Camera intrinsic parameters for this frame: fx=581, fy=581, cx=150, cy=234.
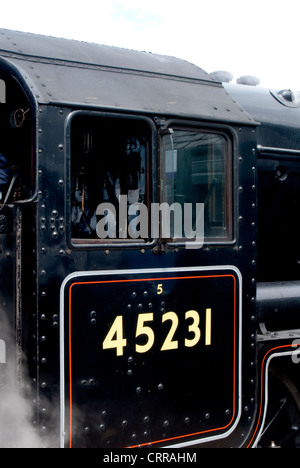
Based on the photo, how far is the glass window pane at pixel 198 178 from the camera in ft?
10.1

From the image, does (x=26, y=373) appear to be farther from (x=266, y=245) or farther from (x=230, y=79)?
(x=230, y=79)

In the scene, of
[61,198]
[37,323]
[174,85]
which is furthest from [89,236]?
[174,85]

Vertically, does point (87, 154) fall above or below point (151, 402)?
above

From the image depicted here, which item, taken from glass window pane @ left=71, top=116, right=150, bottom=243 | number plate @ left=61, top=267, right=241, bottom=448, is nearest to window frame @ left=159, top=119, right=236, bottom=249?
number plate @ left=61, top=267, right=241, bottom=448

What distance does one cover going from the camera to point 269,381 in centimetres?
376

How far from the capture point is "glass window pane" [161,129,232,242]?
10.1 feet

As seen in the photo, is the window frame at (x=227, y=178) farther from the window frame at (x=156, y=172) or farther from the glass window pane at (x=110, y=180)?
the glass window pane at (x=110, y=180)

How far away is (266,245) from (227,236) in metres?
0.79

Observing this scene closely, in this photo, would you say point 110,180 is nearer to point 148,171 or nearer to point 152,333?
point 148,171

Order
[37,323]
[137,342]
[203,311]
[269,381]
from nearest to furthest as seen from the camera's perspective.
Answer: [37,323] < [137,342] < [203,311] < [269,381]

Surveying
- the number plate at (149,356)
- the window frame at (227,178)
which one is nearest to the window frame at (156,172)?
the window frame at (227,178)

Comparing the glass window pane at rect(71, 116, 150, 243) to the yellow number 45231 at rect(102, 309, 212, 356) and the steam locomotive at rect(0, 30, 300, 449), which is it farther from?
the yellow number 45231 at rect(102, 309, 212, 356)

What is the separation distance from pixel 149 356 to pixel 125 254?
0.55 metres

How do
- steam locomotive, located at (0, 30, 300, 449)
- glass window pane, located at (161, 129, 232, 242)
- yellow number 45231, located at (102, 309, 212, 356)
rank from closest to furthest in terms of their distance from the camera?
1. steam locomotive, located at (0, 30, 300, 449)
2. yellow number 45231, located at (102, 309, 212, 356)
3. glass window pane, located at (161, 129, 232, 242)
